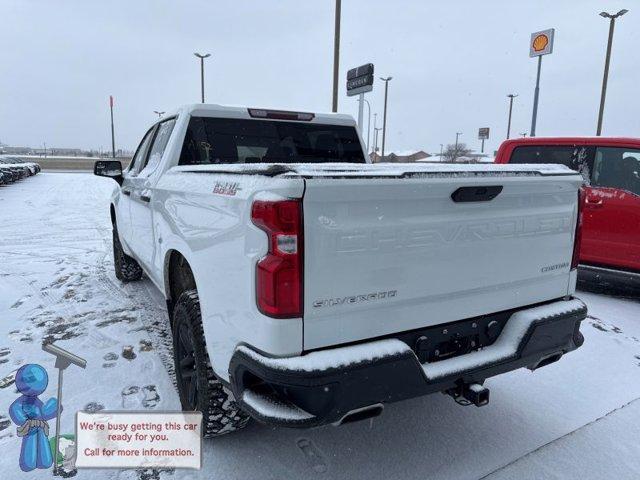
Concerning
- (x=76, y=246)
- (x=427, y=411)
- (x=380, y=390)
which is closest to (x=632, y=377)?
(x=427, y=411)

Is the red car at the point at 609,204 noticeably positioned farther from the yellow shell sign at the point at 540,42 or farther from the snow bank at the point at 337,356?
the yellow shell sign at the point at 540,42

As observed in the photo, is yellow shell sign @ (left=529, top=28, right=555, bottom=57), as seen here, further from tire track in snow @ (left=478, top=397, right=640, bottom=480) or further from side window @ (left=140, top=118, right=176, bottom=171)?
tire track in snow @ (left=478, top=397, right=640, bottom=480)

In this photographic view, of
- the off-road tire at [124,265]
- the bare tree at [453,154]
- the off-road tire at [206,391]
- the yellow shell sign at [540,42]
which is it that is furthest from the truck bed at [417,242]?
the bare tree at [453,154]

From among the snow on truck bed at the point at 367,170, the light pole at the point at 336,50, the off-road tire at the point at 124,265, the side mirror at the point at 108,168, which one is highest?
the light pole at the point at 336,50

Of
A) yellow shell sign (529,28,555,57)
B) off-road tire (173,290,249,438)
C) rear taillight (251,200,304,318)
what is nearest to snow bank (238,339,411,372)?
rear taillight (251,200,304,318)

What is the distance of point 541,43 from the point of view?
16.3m

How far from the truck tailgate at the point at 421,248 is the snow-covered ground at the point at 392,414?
88cm

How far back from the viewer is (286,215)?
70.7 inches

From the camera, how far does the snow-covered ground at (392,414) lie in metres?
2.49

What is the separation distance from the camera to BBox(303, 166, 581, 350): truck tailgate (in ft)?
6.13

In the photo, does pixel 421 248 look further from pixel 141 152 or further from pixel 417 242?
pixel 141 152

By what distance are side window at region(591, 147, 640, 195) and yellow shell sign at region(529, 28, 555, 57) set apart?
498 inches

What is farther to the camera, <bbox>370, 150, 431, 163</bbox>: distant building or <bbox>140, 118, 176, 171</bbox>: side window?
<bbox>370, 150, 431, 163</bbox>: distant building

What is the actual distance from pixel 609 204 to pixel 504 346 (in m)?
3.96
